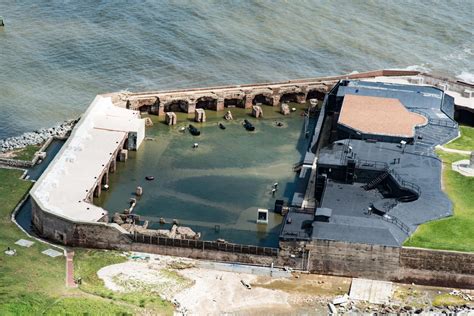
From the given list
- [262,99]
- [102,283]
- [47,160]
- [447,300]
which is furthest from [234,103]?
[447,300]

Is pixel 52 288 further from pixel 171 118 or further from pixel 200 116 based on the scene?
pixel 200 116

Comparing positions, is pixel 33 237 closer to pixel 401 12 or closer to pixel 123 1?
pixel 123 1

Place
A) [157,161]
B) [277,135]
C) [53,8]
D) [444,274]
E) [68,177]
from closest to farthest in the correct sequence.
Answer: [444,274], [68,177], [157,161], [277,135], [53,8]

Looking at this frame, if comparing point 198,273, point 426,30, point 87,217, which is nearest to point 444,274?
point 198,273

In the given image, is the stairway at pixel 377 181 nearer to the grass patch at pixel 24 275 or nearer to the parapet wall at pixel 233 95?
the grass patch at pixel 24 275

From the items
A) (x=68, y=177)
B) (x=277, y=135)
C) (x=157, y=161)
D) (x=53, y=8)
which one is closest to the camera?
(x=68, y=177)

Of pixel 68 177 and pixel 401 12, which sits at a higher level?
pixel 401 12
